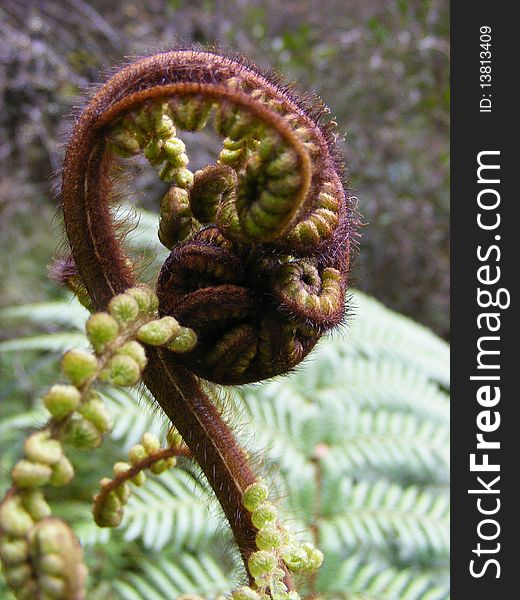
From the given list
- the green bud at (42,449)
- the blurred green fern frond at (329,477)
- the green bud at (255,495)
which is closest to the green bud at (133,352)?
the green bud at (42,449)

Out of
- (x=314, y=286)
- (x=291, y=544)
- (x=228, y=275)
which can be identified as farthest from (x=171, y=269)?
(x=291, y=544)

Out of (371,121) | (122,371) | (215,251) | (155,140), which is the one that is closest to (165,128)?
(155,140)

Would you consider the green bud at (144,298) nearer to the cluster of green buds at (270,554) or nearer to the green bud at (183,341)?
the green bud at (183,341)

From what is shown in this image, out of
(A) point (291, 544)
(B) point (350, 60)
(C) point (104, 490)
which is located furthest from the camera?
(B) point (350, 60)

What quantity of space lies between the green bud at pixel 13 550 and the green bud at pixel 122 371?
0.62 ft

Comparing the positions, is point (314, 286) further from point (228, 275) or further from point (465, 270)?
point (465, 270)

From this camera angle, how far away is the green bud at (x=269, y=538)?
3.17 feet

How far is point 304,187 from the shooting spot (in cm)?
85

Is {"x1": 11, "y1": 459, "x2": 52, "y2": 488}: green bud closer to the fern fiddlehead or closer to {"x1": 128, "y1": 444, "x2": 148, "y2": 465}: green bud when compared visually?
the fern fiddlehead

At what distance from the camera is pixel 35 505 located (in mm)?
683

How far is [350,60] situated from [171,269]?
6606 millimetres

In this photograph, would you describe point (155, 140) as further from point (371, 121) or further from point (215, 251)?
point (371, 121)

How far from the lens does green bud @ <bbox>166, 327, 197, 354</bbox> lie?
950mm

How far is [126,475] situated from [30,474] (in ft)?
1.42
